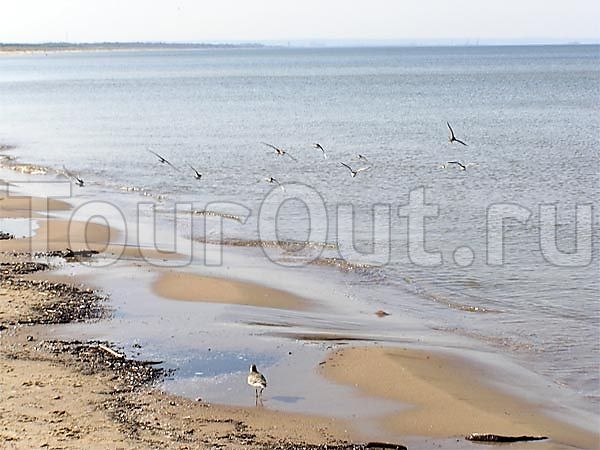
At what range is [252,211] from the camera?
28953mm

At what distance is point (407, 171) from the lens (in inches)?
1462

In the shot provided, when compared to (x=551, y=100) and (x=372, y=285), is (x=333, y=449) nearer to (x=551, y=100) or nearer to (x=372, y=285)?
(x=372, y=285)

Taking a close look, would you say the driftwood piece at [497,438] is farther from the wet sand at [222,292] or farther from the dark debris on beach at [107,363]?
the wet sand at [222,292]

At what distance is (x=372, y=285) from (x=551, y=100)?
205 ft

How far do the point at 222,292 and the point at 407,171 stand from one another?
20.0 m

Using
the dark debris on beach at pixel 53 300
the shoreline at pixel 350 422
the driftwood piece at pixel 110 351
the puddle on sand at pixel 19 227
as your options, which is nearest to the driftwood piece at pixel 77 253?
the dark debris on beach at pixel 53 300

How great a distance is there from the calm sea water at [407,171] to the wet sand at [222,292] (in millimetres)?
1987

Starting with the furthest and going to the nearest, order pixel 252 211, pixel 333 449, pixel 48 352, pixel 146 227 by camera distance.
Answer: pixel 252 211 < pixel 146 227 < pixel 48 352 < pixel 333 449

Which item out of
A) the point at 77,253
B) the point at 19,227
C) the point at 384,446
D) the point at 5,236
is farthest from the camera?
the point at 19,227

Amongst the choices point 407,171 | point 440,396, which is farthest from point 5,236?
point 407,171

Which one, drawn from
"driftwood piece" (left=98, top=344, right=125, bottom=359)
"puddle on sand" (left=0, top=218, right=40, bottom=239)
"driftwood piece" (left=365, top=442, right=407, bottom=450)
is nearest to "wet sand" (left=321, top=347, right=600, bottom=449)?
"driftwood piece" (left=365, top=442, right=407, bottom=450)

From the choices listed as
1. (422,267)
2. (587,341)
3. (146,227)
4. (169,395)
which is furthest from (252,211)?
(169,395)

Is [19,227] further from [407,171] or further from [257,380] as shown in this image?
[407,171]

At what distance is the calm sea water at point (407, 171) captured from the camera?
18328 mm
